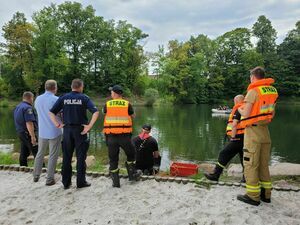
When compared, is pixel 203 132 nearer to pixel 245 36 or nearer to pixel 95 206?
pixel 95 206

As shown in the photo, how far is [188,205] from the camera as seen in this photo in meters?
4.69

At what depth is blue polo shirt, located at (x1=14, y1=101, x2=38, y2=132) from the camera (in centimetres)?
669

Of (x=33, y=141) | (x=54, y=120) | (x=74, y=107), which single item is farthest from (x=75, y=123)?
(x=33, y=141)

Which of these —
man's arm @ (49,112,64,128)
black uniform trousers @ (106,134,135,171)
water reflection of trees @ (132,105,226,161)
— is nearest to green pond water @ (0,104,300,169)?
water reflection of trees @ (132,105,226,161)

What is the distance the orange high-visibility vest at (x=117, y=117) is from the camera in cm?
559

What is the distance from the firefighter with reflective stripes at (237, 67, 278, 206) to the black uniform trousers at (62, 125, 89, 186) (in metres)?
2.84

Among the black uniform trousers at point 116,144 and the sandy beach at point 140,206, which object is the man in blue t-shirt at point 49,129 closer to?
the sandy beach at point 140,206

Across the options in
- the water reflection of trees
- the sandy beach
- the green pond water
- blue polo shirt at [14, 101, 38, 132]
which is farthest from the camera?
the water reflection of trees

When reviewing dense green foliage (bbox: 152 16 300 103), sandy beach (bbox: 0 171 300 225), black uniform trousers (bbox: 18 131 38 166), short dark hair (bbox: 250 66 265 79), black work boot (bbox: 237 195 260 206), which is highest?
dense green foliage (bbox: 152 16 300 103)

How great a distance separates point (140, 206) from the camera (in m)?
4.72

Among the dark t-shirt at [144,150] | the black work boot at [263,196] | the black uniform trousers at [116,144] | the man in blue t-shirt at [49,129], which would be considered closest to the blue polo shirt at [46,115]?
the man in blue t-shirt at [49,129]

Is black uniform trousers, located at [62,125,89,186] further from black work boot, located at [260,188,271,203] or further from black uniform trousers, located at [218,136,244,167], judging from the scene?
black work boot, located at [260,188,271,203]

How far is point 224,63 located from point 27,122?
5853 centimetres

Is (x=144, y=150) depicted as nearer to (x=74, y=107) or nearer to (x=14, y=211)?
(x=74, y=107)
